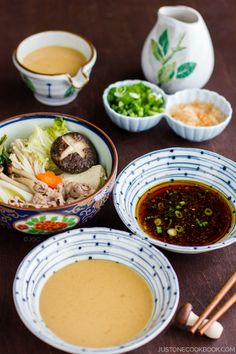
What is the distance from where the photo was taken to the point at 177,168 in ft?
6.45

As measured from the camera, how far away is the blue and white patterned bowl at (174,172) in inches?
72.4

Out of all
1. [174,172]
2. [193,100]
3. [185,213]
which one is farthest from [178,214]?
[193,100]

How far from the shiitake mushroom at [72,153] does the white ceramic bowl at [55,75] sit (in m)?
0.37

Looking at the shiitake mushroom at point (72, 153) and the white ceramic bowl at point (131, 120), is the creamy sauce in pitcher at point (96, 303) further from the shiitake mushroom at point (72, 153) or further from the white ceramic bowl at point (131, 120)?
the white ceramic bowl at point (131, 120)

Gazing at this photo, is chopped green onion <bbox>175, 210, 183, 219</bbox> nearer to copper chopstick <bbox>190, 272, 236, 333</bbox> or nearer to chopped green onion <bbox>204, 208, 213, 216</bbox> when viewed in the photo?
chopped green onion <bbox>204, 208, 213, 216</bbox>

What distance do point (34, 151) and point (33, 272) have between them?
1.85 feet

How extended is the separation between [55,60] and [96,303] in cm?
124

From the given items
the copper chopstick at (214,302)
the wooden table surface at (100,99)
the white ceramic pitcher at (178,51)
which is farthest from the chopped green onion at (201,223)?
the white ceramic pitcher at (178,51)

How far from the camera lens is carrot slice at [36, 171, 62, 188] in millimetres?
1803

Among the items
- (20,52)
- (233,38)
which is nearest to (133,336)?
(20,52)

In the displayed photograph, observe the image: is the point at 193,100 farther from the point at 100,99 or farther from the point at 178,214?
the point at 178,214

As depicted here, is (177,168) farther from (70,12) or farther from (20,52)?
(70,12)

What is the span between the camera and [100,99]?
2.37 m

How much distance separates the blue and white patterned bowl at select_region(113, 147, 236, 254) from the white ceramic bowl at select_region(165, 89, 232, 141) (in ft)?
Result: 0.59
